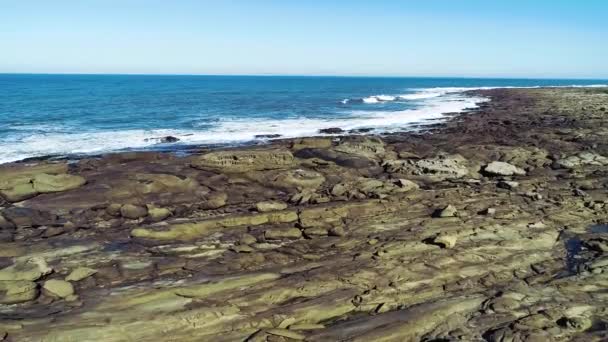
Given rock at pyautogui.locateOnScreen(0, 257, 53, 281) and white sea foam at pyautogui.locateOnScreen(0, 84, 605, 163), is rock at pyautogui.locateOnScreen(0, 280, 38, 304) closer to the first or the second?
rock at pyautogui.locateOnScreen(0, 257, 53, 281)

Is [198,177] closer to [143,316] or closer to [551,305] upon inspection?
[143,316]

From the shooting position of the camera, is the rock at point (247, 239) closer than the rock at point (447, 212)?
Yes

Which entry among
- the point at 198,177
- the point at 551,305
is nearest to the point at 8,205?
the point at 198,177

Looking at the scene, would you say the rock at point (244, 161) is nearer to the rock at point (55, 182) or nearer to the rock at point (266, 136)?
the rock at point (55, 182)

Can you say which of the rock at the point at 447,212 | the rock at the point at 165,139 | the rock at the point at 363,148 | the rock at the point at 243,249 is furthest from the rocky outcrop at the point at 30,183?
the rock at the point at 165,139

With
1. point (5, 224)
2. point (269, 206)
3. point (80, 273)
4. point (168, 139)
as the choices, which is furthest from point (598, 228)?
point (168, 139)

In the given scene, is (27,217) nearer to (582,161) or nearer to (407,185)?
(407,185)
